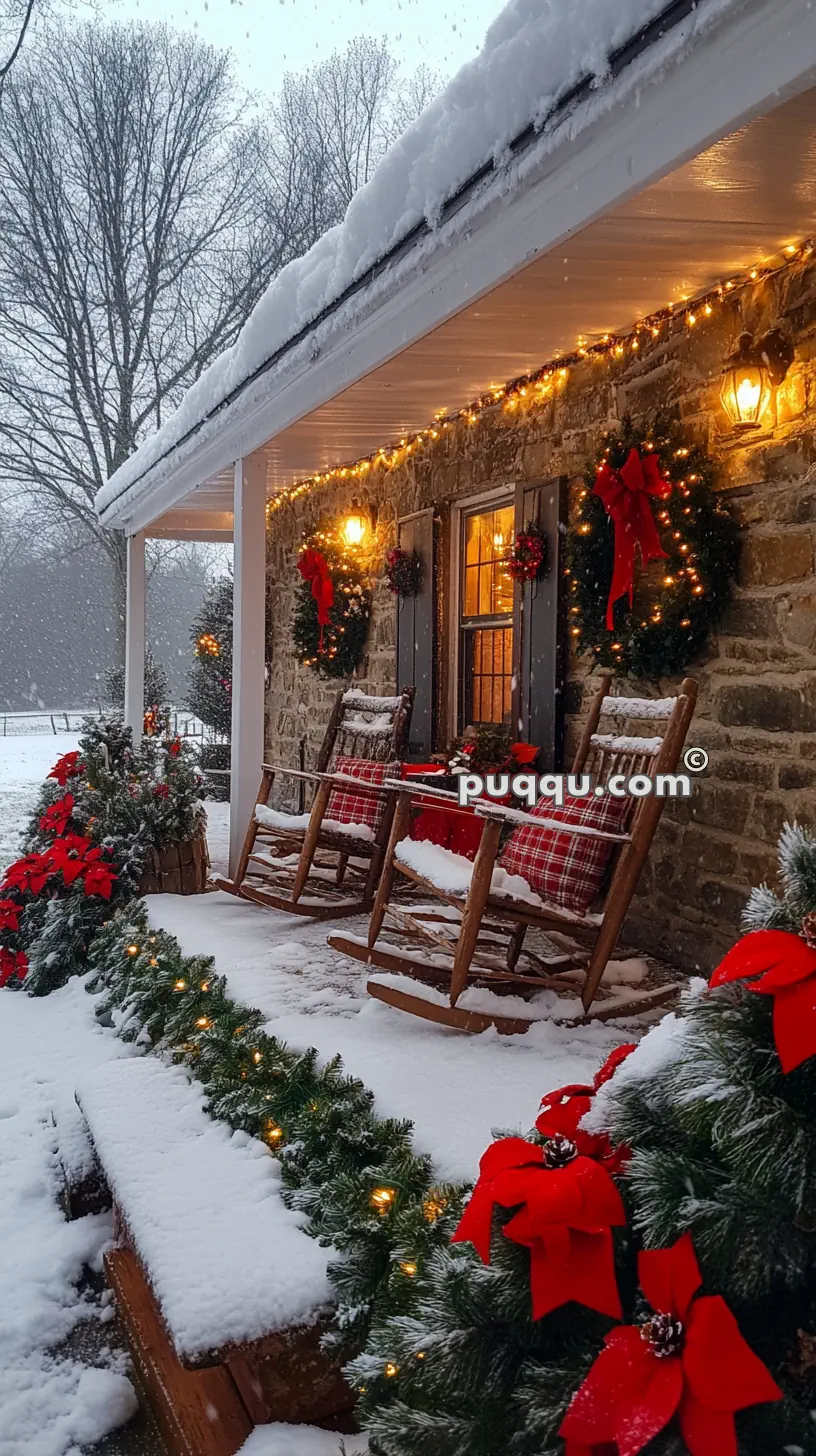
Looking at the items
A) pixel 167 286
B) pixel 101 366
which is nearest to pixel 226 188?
pixel 167 286

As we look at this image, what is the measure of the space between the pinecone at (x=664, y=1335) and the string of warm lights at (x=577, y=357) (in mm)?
3117

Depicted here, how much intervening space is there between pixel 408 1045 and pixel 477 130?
2287mm

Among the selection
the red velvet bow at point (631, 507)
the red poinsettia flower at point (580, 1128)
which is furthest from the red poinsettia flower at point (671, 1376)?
the red velvet bow at point (631, 507)

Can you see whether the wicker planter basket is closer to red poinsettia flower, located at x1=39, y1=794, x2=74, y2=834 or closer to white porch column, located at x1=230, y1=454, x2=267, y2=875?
white porch column, located at x1=230, y1=454, x2=267, y2=875

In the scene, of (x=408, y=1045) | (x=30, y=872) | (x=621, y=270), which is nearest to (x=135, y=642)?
(x=30, y=872)

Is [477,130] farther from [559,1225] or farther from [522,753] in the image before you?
[522,753]

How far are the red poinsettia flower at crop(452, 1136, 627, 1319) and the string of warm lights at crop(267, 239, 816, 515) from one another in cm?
298

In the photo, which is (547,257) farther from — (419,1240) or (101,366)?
(101,366)

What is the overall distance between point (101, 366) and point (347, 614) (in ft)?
31.5

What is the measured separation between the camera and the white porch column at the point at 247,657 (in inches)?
207

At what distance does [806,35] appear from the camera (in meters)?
1.80

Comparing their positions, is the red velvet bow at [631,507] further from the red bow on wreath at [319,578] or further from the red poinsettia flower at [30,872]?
the red bow on wreath at [319,578]

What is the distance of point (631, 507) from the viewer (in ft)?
12.9

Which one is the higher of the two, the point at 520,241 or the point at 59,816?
the point at 520,241
